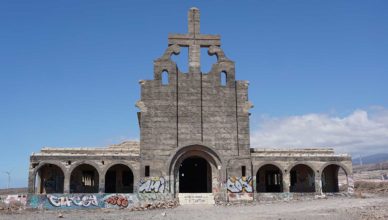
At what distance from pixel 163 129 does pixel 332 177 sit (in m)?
17.1

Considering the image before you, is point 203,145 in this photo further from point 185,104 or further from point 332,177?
point 332,177

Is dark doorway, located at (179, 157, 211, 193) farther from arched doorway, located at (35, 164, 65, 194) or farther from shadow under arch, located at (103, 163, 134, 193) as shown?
arched doorway, located at (35, 164, 65, 194)

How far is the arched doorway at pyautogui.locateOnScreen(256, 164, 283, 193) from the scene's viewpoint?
4138cm

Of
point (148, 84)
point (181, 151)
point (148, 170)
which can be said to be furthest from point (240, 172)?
point (148, 84)

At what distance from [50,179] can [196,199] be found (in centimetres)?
1336

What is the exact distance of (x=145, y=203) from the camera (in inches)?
1390

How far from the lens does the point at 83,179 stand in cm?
4084

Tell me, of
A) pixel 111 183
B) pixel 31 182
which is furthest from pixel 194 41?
pixel 31 182

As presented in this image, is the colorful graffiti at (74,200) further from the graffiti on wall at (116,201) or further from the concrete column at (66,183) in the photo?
the concrete column at (66,183)

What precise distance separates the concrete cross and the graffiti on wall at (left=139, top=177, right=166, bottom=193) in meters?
9.64

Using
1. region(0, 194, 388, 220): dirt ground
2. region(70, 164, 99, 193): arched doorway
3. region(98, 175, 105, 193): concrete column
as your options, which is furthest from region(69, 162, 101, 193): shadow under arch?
region(0, 194, 388, 220): dirt ground

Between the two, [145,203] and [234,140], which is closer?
[145,203]

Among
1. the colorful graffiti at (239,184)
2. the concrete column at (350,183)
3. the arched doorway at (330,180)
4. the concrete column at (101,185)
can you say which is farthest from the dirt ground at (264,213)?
the arched doorway at (330,180)

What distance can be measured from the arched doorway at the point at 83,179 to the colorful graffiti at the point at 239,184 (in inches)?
464
